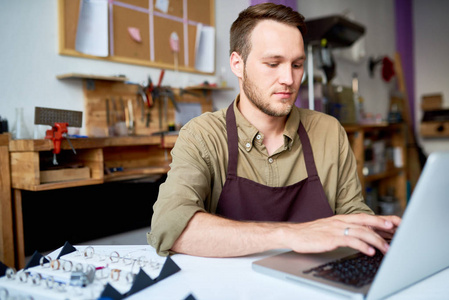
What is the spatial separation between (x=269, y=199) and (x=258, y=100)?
1.08 ft

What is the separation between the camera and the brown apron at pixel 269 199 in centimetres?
119

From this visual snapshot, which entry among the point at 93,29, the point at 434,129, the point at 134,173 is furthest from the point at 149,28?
the point at 434,129

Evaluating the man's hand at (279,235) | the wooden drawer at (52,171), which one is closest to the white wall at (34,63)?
the wooden drawer at (52,171)

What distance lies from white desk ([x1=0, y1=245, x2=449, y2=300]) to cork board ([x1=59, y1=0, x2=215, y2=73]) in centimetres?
166

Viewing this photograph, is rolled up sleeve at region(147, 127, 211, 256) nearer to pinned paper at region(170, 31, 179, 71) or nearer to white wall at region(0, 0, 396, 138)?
white wall at region(0, 0, 396, 138)

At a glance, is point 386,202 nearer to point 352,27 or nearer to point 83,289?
point 352,27

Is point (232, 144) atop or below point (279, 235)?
atop

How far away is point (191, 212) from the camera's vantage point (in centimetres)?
91

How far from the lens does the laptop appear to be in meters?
0.57

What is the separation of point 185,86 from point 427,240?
211 centimetres

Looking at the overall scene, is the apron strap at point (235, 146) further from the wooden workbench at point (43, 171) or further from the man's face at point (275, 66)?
the wooden workbench at point (43, 171)

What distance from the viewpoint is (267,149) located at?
130 centimetres

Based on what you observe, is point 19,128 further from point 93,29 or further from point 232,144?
point 232,144

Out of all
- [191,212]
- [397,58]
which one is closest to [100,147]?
[191,212]
